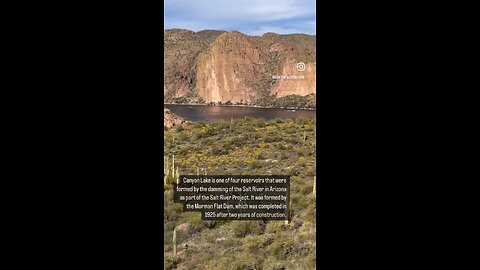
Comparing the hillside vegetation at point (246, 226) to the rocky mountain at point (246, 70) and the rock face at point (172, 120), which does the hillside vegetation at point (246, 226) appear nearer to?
the rock face at point (172, 120)

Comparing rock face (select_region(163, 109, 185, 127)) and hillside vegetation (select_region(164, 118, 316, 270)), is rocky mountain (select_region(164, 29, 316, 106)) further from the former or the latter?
hillside vegetation (select_region(164, 118, 316, 270))

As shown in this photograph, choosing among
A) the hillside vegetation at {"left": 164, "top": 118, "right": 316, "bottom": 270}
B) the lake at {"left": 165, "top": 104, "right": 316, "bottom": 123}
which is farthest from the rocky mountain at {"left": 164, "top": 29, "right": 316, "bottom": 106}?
the hillside vegetation at {"left": 164, "top": 118, "right": 316, "bottom": 270}

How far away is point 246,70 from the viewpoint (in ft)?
19.9

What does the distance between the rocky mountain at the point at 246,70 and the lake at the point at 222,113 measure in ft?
0.37

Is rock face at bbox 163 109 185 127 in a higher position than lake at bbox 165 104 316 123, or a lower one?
lower

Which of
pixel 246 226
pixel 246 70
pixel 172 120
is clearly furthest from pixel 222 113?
pixel 246 226

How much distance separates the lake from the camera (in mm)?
5234

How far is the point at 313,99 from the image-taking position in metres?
4.14

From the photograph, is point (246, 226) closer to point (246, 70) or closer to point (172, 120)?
point (172, 120)

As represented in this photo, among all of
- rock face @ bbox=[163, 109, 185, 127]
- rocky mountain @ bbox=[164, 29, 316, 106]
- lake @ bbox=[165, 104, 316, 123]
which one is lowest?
rock face @ bbox=[163, 109, 185, 127]

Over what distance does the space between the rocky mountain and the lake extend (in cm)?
11

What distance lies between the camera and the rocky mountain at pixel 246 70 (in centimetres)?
436
